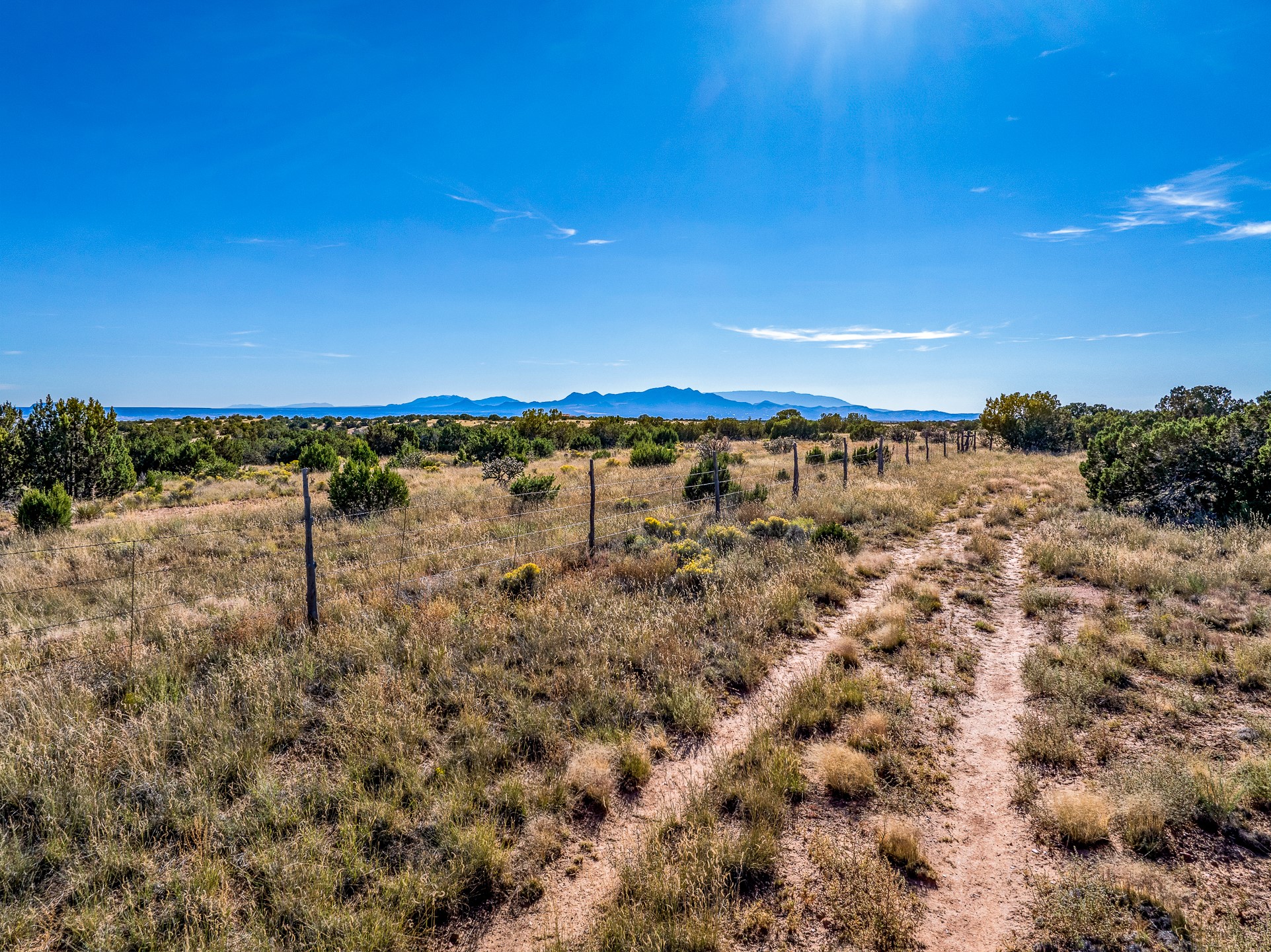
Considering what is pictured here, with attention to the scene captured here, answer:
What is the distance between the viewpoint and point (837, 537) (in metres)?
11.3

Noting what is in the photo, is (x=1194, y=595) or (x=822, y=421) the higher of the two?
(x=822, y=421)

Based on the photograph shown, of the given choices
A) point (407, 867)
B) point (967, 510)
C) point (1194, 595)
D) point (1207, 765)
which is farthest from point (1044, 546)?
point (407, 867)

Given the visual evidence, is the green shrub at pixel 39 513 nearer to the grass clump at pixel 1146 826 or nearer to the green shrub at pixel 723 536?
the green shrub at pixel 723 536

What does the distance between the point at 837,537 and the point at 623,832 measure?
8.63 metres

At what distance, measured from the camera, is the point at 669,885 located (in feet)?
10.9

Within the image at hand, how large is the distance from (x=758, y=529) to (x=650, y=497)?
4.57 m

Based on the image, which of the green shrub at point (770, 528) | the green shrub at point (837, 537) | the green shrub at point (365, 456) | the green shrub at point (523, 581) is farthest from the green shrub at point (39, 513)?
the green shrub at point (837, 537)

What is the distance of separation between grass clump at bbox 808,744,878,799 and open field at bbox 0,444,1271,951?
0.03 meters

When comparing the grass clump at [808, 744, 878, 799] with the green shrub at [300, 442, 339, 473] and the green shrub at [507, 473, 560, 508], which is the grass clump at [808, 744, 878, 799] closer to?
the green shrub at [507, 473, 560, 508]

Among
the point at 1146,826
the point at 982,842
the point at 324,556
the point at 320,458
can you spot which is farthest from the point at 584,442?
the point at 1146,826

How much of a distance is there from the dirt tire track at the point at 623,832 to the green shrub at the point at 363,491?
38.4 ft

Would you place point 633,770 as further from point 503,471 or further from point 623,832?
point 503,471

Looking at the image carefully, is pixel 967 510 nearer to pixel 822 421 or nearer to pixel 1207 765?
pixel 1207 765

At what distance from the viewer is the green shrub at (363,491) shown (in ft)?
47.2
